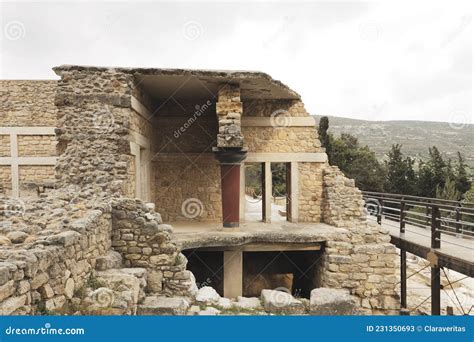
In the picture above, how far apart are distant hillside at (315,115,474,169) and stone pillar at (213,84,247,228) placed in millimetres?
45769

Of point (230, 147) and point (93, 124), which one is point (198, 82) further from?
point (93, 124)

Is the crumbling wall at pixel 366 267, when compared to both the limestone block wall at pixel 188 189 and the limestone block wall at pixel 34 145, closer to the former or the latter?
the limestone block wall at pixel 188 189

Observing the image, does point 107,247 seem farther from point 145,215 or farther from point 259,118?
point 259,118

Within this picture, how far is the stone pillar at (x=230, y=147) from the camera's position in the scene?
809 cm

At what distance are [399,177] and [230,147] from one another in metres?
19.4

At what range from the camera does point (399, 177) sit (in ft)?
78.9

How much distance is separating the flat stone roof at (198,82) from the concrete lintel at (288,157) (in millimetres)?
1645

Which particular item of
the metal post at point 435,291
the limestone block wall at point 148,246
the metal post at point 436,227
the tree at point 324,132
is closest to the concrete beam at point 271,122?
the metal post at point 436,227

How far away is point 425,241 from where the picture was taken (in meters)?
7.93

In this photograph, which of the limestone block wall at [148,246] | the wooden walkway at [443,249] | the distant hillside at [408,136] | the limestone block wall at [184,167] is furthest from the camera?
the distant hillside at [408,136]

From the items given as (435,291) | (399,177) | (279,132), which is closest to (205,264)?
(279,132)

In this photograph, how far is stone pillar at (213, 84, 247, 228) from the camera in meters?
8.09

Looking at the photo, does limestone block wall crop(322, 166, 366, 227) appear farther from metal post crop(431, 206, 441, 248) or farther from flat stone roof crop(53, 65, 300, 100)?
flat stone roof crop(53, 65, 300, 100)

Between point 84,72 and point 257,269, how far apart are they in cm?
689
